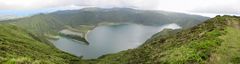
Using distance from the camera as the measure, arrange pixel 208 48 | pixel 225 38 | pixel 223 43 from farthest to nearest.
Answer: pixel 225 38 → pixel 223 43 → pixel 208 48

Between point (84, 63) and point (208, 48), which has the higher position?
point (208, 48)

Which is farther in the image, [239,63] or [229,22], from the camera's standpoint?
[229,22]

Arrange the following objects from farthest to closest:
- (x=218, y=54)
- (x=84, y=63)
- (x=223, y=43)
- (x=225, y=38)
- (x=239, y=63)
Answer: (x=84, y=63), (x=225, y=38), (x=223, y=43), (x=218, y=54), (x=239, y=63)

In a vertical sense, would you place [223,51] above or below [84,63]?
above

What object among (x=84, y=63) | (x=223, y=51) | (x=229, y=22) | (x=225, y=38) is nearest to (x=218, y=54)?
(x=223, y=51)

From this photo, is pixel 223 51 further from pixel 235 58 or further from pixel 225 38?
pixel 225 38

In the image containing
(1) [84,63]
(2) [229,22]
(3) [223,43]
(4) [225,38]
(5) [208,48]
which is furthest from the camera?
(1) [84,63]

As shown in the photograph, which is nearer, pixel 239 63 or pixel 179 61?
pixel 239 63

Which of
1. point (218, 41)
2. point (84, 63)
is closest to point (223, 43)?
point (218, 41)

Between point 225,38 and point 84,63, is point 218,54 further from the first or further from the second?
point 84,63
